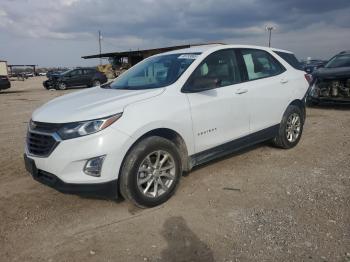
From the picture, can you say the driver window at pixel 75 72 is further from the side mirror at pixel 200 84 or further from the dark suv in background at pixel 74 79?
the side mirror at pixel 200 84

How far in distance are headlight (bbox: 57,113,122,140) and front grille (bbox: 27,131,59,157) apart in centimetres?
13

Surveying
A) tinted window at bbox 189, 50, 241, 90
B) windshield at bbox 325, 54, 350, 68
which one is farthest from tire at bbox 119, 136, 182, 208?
windshield at bbox 325, 54, 350, 68

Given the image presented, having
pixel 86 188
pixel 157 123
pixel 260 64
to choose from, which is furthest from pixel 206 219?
pixel 260 64

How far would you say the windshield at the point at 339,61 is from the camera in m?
10.5

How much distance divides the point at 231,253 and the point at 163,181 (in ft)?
4.20

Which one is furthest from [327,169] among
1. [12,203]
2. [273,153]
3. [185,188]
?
[12,203]

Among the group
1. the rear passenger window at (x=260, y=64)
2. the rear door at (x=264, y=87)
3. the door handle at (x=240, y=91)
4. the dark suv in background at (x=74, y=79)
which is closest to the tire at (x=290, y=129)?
the rear door at (x=264, y=87)

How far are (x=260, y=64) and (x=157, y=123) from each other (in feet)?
7.75

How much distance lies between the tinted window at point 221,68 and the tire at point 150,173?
1.02m

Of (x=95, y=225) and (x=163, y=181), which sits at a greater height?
(x=163, y=181)

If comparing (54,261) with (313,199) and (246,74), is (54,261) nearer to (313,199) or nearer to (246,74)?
(313,199)

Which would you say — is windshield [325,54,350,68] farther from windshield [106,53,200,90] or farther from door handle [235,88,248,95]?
windshield [106,53,200,90]

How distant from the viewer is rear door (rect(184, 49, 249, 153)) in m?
4.21

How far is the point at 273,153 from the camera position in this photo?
5828 mm
